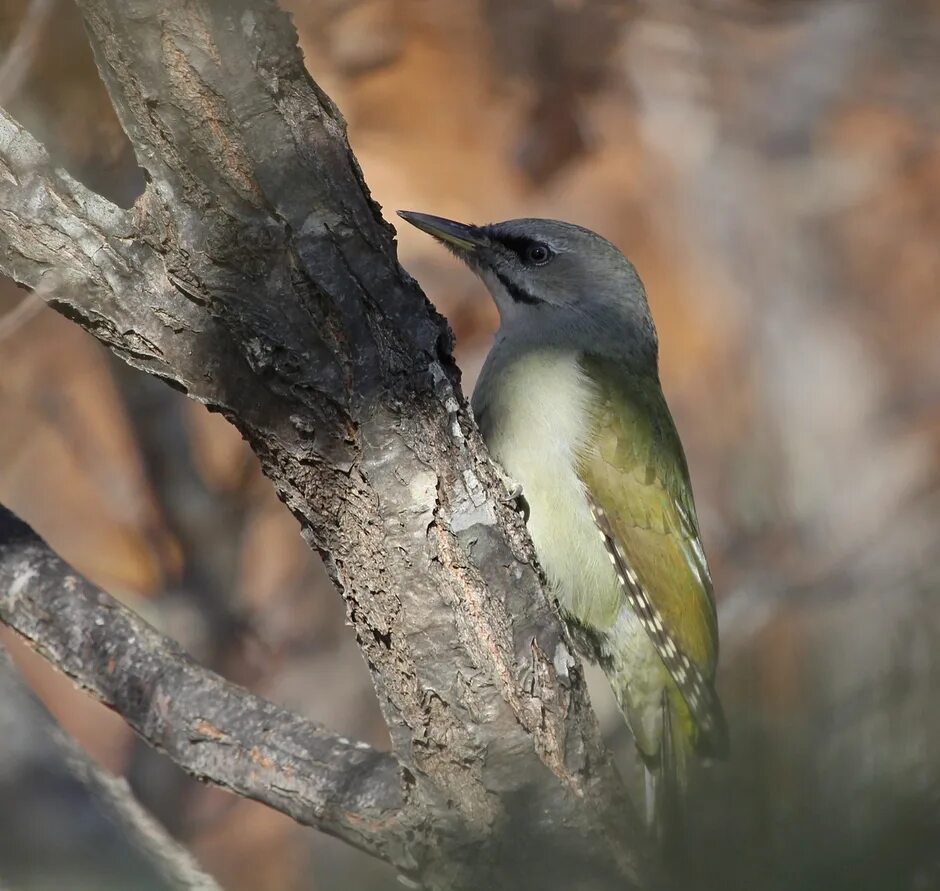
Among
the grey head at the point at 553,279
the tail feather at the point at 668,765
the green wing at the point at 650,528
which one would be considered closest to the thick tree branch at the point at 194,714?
the tail feather at the point at 668,765

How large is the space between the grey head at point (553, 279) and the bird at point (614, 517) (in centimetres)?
3

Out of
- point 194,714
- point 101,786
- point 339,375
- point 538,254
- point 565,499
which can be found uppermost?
point 538,254

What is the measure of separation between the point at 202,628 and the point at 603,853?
10.7 ft

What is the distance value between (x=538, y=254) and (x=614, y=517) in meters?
0.86

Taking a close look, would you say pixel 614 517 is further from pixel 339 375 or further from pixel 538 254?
pixel 339 375

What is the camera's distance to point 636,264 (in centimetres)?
512

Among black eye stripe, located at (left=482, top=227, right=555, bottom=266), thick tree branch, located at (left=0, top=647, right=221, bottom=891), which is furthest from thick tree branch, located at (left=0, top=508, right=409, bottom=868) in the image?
black eye stripe, located at (left=482, top=227, right=555, bottom=266)

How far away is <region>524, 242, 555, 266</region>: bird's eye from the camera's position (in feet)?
11.8

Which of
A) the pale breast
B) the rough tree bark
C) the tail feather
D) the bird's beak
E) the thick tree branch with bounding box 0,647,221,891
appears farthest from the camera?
the bird's beak

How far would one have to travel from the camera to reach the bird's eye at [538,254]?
3600 millimetres

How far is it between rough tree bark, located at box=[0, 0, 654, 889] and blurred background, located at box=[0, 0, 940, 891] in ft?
8.79

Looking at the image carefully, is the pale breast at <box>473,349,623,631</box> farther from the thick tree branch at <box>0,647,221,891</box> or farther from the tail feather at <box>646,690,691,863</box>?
the thick tree branch at <box>0,647,221,891</box>

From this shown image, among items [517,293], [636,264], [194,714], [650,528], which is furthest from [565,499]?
[636,264]

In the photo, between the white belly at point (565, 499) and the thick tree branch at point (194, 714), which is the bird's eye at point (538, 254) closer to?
the white belly at point (565, 499)
